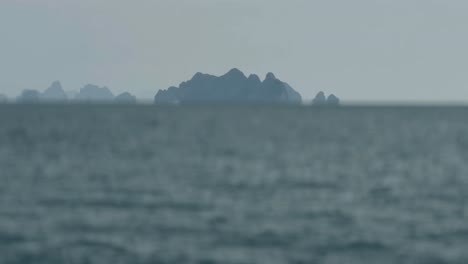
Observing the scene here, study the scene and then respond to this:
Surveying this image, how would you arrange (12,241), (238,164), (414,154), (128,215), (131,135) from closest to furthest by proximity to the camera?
(12,241) → (128,215) → (238,164) → (414,154) → (131,135)

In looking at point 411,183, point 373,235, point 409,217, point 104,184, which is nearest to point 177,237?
point 373,235

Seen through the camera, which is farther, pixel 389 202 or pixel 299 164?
pixel 299 164

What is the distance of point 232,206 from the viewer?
46.3 metres


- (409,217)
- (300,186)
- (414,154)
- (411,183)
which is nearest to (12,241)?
(409,217)

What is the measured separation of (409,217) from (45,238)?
17.1 metres

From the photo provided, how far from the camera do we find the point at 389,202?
4822cm

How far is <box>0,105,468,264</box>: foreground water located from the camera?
113ft

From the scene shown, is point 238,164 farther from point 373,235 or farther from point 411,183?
point 373,235

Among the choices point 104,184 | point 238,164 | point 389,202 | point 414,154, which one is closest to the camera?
point 389,202

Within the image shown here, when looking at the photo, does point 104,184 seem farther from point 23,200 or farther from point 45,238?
point 45,238

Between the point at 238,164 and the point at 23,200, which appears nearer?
the point at 23,200

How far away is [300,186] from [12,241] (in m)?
24.2

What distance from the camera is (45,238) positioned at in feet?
120

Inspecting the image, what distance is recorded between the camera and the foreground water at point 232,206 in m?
34.3
